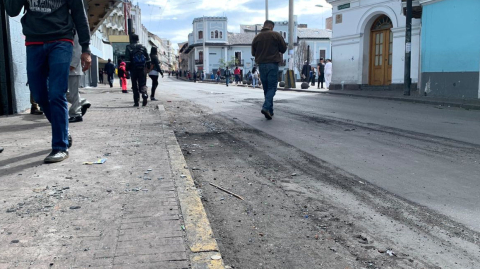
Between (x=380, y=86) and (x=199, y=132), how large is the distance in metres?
16.7

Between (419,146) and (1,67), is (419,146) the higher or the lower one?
the lower one

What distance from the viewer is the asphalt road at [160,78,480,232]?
3623 mm

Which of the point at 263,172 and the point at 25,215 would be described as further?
the point at 263,172

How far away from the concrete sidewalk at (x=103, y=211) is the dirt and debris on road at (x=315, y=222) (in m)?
0.23

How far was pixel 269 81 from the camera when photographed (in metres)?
8.62

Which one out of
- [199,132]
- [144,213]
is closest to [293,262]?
[144,213]

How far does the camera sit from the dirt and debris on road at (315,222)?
7.99 feet

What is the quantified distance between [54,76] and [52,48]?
0.28 meters

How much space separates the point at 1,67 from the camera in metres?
8.05

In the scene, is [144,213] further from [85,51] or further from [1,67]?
[1,67]

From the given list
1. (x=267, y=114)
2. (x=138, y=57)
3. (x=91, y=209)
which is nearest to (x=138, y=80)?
(x=138, y=57)

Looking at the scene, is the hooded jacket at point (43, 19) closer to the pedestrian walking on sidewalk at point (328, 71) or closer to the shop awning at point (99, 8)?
the shop awning at point (99, 8)

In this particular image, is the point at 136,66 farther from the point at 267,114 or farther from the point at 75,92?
the point at 267,114

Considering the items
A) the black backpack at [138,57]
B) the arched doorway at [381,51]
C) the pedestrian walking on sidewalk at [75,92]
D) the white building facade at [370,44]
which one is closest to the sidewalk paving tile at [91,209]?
the pedestrian walking on sidewalk at [75,92]
